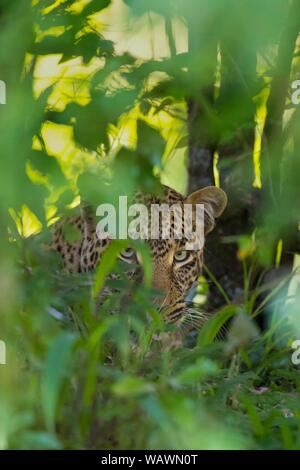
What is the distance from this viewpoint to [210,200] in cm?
653

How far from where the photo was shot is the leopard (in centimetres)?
596

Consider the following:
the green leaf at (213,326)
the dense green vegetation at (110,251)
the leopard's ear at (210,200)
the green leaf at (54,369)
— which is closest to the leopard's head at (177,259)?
the leopard's ear at (210,200)

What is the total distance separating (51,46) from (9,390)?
1.18 meters

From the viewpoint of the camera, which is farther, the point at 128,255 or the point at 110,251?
the point at 128,255

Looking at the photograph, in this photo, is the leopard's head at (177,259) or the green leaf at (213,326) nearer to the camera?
the green leaf at (213,326)

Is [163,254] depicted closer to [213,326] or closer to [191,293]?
[191,293]

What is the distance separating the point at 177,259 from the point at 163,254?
166 mm

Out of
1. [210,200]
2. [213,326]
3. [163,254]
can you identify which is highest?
[210,200]

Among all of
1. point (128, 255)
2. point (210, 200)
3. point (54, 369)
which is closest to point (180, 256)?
point (128, 255)

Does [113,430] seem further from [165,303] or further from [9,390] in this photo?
[165,303]

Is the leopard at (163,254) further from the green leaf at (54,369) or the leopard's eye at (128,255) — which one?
the green leaf at (54,369)

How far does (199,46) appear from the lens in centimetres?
322

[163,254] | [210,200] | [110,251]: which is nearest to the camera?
[110,251]

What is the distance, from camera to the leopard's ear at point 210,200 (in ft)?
21.1
